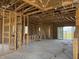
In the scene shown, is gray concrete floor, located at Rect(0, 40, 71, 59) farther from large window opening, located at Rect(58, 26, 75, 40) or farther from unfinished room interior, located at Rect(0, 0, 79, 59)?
large window opening, located at Rect(58, 26, 75, 40)

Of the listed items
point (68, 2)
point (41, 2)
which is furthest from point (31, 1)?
point (68, 2)

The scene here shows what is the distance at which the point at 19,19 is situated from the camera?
7812mm

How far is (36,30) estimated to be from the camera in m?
14.8

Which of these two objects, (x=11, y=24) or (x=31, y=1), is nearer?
(x=31, y=1)

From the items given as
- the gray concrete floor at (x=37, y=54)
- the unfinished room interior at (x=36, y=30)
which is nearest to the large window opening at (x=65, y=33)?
the unfinished room interior at (x=36, y=30)

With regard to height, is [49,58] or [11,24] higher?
[11,24]

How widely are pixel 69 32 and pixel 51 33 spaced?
2900 mm

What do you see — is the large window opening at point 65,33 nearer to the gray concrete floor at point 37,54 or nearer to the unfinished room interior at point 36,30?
the unfinished room interior at point 36,30

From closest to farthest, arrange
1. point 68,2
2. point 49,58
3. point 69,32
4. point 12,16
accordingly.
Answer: point 68,2
point 49,58
point 12,16
point 69,32

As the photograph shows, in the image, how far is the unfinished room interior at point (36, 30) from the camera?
17.1 feet

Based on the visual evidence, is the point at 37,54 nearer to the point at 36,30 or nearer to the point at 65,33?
the point at 36,30

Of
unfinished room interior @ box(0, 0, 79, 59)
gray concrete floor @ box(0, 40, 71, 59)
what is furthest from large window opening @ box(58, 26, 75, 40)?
gray concrete floor @ box(0, 40, 71, 59)

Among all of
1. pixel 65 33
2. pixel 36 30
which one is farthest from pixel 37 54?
pixel 65 33

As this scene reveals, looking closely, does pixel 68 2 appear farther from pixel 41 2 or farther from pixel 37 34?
pixel 37 34
